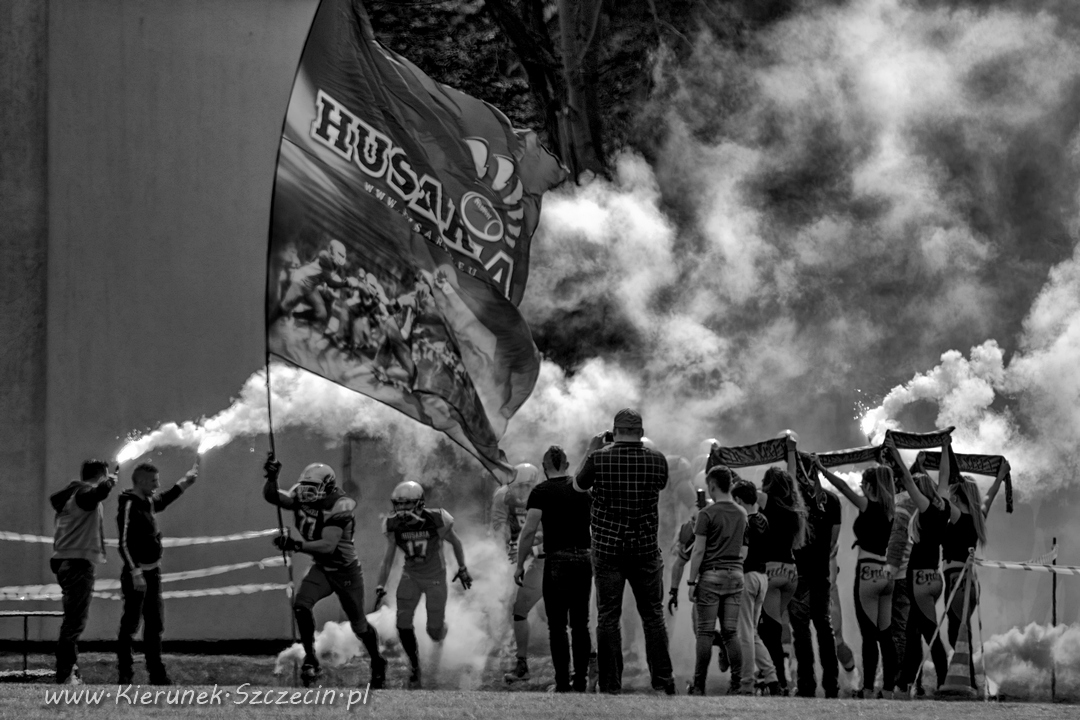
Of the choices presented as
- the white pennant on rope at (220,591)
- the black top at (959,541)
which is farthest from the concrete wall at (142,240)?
the black top at (959,541)

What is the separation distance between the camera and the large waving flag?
27.6ft

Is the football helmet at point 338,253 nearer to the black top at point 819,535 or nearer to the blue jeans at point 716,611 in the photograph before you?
the blue jeans at point 716,611

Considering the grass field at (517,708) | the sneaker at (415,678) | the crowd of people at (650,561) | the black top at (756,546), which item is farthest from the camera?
the sneaker at (415,678)

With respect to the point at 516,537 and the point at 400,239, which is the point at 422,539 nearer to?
the point at 516,537

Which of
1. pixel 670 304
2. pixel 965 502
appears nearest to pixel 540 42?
Result: pixel 670 304

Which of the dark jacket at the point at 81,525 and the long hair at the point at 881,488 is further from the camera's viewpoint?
the long hair at the point at 881,488

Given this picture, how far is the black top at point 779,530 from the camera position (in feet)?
28.5

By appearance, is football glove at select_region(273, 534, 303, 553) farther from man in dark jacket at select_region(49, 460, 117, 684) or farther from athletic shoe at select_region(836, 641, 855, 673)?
athletic shoe at select_region(836, 641, 855, 673)

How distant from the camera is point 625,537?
24.9 feet

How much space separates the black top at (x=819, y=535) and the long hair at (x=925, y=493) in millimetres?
474

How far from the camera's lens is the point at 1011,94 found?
13945 mm

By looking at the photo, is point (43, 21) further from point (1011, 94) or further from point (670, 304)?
point (1011, 94)

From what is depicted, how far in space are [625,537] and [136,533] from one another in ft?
9.64

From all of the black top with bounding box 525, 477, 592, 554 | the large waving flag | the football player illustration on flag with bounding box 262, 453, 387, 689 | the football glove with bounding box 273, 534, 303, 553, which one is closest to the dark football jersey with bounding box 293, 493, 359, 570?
the football player illustration on flag with bounding box 262, 453, 387, 689
